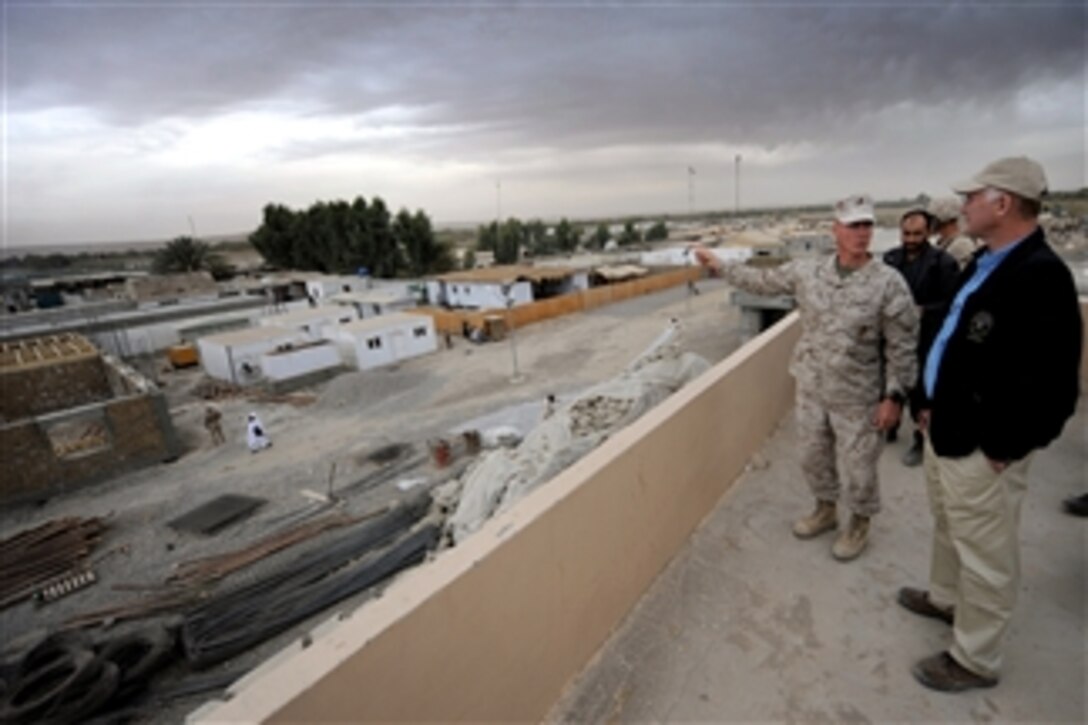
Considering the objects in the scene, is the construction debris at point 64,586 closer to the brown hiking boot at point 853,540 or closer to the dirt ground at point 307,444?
the dirt ground at point 307,444

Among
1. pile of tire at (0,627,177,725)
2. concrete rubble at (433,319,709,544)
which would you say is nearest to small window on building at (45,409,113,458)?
pile of tire at (0,627,177,725)

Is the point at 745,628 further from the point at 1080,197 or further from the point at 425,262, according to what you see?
the point at 1080,197

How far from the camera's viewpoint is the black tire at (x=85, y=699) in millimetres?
5930

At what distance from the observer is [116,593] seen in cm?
868

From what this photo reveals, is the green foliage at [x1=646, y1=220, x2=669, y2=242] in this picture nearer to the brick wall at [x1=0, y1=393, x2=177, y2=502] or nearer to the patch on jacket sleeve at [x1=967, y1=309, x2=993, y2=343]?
the brick wall at [x1=0, y1=393, x2=177, y2=502]

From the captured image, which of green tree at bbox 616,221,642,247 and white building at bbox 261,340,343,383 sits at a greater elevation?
green tree at bbox 616,221,642,247

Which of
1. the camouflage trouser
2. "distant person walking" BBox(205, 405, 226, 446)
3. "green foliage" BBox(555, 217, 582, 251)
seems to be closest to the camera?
the camouflage trouser

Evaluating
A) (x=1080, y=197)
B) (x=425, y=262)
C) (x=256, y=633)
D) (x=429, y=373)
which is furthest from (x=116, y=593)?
(x=1080, y=197)

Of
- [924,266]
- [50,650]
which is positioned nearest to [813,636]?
[924,266]

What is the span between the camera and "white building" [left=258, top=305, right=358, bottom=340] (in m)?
23.9

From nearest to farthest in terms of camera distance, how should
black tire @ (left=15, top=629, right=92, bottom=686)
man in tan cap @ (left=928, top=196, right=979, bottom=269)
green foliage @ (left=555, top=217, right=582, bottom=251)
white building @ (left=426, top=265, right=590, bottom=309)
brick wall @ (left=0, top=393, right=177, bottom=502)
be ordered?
man in tan cap @ (left=928, top=196, right=979, bottom=269), black tire @ (left=15, top=629, right=92, bottom=686), brick wall @ (left=0, top=393, right=177, bottom=502), white building @ (left=426, top=265, right=590, bottom=309), green foliage @ (left=555, top=217, right=582, bottom=251)

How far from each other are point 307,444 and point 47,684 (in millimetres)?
8366

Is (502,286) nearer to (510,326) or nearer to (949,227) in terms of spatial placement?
(510,326)

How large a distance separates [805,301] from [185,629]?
28.6 ft
